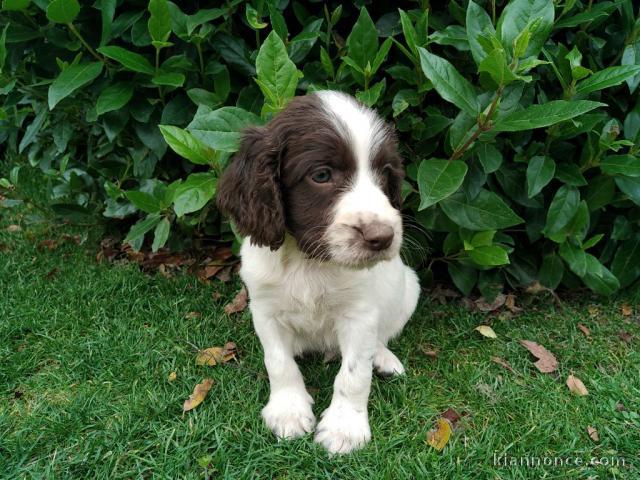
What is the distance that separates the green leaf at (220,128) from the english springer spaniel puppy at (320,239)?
0.38m

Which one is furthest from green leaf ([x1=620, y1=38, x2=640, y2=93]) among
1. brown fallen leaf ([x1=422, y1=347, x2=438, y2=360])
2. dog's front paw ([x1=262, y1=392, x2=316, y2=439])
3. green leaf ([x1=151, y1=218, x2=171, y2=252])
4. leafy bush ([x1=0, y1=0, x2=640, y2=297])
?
green leaf ([x1=151, y1=218, x2=171, y2=252])

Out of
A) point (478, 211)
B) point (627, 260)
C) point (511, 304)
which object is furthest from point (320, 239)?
point (627, 260)

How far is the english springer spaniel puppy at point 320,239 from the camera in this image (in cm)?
248

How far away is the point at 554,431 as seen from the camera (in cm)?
284

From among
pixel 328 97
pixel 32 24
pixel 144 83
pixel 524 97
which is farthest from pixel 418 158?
pixel 32 24

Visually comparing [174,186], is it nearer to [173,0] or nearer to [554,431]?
[173,0]

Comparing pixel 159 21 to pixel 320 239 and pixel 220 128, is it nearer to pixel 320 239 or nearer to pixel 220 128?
pixel 220 128

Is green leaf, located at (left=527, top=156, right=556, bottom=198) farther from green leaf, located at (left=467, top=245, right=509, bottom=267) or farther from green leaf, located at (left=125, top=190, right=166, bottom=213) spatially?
green leaf, located at (left=125, top=190, right=166, bottom=213)

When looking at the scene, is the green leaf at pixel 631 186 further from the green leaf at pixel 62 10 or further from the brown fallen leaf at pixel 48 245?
the brown fallen leaf at pixel 48 245

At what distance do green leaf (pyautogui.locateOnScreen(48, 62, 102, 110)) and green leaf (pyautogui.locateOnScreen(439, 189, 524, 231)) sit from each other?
245cm

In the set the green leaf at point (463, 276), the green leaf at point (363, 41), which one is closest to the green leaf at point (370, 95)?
the green leaf at point (363, 41)

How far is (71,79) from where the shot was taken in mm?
3475

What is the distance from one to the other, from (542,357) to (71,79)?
3.56m

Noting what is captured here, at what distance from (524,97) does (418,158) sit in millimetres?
786
